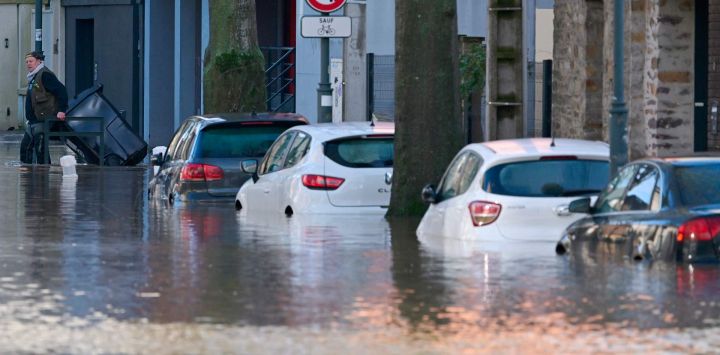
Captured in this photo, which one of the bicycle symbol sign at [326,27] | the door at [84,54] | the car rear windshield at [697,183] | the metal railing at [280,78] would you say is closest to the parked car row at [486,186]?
the car rear windshield at [697,183]

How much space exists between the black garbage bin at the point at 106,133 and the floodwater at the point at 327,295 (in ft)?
49.0

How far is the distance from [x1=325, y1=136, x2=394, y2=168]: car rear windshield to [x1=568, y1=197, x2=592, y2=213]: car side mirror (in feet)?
16.4

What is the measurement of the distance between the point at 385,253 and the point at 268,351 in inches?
231

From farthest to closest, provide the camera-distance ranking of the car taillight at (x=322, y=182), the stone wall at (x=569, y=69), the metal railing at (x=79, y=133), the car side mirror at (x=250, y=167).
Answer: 1. the metal railing at (x=79, y=133)
2. the stone wall at (x=569, y=69)
3. the car side mirror at (x=250, y=167)
4. the car taillight at (x=322, y=182)

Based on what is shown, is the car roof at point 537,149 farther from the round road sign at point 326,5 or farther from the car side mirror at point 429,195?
the round road sign at point 326,5

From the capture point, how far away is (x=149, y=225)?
20.0 m

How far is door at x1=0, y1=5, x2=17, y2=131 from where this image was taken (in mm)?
56750

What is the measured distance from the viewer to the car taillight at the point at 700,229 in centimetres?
1336

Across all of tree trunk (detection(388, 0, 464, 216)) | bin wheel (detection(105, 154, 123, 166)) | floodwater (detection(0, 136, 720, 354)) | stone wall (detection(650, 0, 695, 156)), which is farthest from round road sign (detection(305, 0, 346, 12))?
bin wheel (detection(105, 154, 123, 166))

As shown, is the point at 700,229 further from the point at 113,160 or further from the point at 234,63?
the point at 113,160

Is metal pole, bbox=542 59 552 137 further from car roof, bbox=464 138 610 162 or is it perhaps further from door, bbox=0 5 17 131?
door, bbox=0 5 17 131

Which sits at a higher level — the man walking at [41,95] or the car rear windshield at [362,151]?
the man walking at [41,95]

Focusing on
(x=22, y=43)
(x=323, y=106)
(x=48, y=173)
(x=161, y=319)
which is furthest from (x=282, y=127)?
(x=22, y=43)

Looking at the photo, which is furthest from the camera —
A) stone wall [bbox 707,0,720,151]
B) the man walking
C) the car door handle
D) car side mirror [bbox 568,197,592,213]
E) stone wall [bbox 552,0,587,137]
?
the man walking
